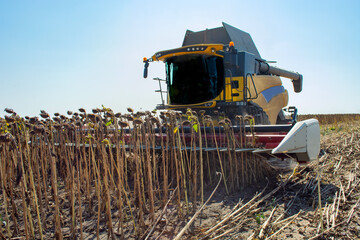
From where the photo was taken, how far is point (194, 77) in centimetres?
658

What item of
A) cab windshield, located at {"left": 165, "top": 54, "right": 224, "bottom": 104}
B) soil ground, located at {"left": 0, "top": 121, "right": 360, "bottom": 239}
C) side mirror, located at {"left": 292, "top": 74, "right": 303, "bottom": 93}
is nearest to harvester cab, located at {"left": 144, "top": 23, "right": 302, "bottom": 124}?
cab windshield, located at {"left": 165, "top": 54, "right": 224, "bottom": 104}

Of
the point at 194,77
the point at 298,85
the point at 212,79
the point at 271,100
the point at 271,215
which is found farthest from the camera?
the point at 298,85

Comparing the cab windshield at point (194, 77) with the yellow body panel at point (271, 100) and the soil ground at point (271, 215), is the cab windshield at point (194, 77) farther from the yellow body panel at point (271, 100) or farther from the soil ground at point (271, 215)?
A: the soil ground at point (271, 215)

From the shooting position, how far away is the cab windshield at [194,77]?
21.0ft

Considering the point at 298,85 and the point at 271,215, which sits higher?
the point at 298,85

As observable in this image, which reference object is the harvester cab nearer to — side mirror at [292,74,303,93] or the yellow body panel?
the yellow body panel

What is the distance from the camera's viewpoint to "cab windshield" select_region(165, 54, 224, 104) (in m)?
6.39

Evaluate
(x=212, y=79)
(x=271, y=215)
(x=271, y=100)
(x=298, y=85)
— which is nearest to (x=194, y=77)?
(x=212, y=79)

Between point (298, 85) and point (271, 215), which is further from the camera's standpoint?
point (298, 85)

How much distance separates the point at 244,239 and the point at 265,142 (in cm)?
186

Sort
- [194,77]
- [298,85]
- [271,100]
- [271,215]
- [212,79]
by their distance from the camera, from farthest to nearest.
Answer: [298,85] < [271,100] < [194,77] < [212,79] < [271,215]

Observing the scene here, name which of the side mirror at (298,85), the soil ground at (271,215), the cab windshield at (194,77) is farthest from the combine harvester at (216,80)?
the side mirror at (298,85)

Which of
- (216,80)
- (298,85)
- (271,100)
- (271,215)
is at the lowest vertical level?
(271,215)

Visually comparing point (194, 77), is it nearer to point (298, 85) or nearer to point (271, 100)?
point (271, 100)
